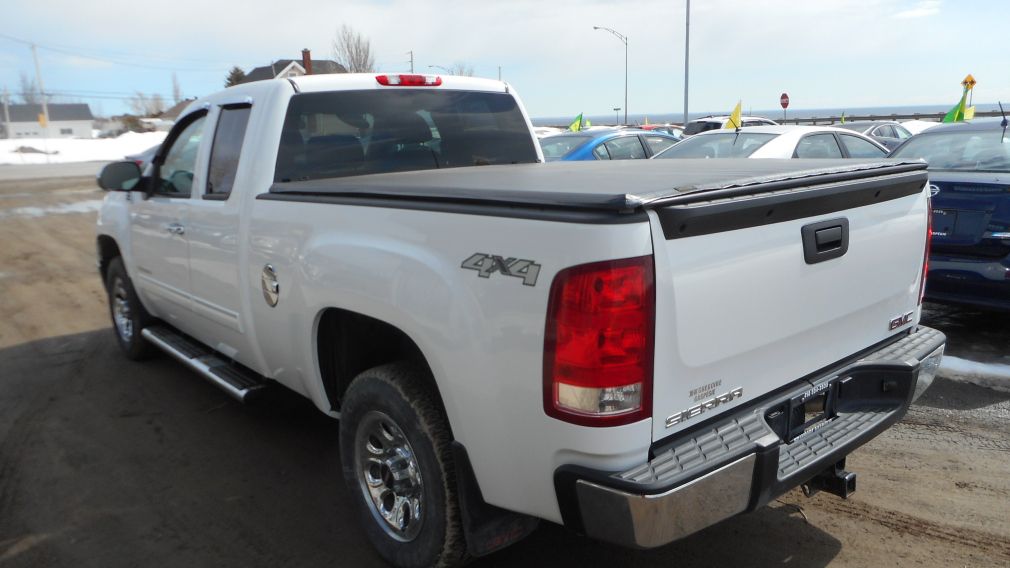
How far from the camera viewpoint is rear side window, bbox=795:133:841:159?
8.69 meters

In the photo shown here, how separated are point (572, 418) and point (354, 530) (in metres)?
1.72

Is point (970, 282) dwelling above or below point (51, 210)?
above

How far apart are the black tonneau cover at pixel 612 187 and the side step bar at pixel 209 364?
1.07 meters

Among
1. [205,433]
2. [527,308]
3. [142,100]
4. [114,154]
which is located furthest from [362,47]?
[142,100]

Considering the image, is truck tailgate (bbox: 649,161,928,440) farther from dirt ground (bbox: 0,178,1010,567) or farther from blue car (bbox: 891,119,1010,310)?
blue car (bbox: 891,119,1010,310)

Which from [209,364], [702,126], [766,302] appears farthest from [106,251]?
[702,126]

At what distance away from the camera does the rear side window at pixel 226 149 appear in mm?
3943

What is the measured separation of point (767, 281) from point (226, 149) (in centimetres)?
300

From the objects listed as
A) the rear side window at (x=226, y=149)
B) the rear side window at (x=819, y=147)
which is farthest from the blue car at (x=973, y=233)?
the rear side window at (x=226, y=149)

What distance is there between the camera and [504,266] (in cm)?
223

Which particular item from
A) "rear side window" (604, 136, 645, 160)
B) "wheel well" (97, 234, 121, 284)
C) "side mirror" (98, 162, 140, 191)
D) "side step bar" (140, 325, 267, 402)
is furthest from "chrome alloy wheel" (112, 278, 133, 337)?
"rear side window" (604, 136, 645, 160)

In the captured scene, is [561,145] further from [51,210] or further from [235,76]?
[235,76]

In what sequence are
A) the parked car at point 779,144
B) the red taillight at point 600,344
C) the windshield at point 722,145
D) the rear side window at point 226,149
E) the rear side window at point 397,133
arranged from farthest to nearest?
the windshield at point 722,145 < the parked car at point 779,144 < the rear side window at point 226,149 < the rear side window at point 397,133 < the red taillight at point 600,344

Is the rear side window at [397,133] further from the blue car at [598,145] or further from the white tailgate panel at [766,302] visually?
the blue car at [598,145]
